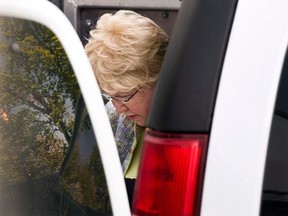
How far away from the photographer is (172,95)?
4.23 ft

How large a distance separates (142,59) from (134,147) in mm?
423

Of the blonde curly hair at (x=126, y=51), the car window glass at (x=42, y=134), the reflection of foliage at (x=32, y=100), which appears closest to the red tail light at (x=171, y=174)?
the car window glass at (x=42, y=134)

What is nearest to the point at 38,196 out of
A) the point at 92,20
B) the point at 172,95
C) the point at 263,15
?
the point at 172,95

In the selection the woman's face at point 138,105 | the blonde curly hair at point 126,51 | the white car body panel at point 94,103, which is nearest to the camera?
the white car body panel at point 94,103

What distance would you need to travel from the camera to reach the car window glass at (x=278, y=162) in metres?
1.29

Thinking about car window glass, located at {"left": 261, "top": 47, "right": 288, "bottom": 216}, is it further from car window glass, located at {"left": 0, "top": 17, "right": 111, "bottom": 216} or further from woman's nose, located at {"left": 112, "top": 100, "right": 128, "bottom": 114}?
woman's nose, located at {"left": 112, "top": 100, "right": 128, "bottom": 114}

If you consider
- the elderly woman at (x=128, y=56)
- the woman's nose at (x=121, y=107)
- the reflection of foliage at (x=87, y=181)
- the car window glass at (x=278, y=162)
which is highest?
the elderly woman at (x=128, y=56)

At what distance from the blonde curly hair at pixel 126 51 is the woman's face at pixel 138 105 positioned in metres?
0.04

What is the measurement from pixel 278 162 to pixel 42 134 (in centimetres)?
66

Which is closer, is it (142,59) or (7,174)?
(7,174)

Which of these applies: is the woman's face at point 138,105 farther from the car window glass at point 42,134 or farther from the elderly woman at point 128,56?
the car window glass at point 42,134

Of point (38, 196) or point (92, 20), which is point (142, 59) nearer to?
point (38, 196)

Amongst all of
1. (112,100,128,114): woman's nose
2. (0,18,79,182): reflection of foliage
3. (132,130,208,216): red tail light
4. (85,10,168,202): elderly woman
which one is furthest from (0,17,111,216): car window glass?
(112,100,128,114): woman's nose

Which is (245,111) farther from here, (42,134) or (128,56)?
(128,56)
